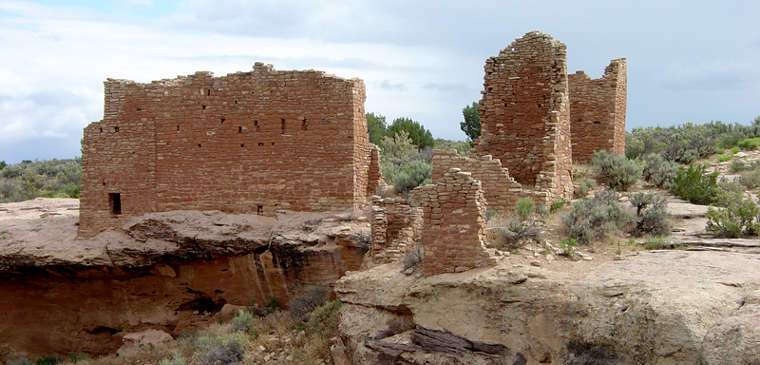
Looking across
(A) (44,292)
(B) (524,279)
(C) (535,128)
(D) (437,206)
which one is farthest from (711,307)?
(A) (44,292)

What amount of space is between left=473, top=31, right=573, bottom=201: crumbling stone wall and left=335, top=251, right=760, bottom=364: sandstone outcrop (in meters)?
4.17

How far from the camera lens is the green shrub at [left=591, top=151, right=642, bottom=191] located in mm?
14508

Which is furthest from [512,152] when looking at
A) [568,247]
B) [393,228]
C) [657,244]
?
[657,244]

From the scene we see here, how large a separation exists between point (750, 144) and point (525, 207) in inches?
432

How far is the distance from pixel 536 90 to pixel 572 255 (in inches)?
197

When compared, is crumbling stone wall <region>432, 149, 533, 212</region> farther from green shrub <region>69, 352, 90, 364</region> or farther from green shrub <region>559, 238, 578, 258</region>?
green shrub <region>69, 352, 90, 364</region>

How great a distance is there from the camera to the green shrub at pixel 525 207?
11.9 meters

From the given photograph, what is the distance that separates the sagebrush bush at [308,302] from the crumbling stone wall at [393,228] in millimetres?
1977

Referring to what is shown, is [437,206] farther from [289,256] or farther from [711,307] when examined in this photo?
[289,256]

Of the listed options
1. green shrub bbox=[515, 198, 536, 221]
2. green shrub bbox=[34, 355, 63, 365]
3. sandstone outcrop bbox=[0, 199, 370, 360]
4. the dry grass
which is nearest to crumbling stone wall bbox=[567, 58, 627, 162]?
green shrub bbox=[515, 198, 536, 221]

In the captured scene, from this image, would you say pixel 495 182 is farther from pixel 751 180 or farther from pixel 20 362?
pixel 20 362

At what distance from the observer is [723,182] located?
46.6 feet

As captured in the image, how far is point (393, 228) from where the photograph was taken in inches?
505

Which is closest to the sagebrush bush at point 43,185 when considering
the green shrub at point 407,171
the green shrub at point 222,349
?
the green shrub at point 407,171
